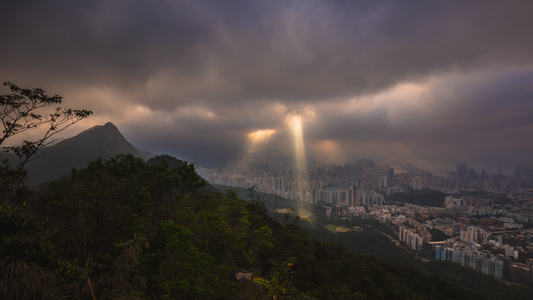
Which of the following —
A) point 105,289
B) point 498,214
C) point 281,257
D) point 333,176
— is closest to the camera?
point 105,289

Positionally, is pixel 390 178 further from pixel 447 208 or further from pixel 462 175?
pixel 447 208

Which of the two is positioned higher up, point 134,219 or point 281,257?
point 134,219

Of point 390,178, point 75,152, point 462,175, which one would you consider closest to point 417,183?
point 390,178

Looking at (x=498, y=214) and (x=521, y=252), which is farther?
(x=498, y=214)

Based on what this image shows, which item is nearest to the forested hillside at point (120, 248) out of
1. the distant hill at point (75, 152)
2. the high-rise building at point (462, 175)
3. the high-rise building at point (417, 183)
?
the distant hill at point (75, 152)

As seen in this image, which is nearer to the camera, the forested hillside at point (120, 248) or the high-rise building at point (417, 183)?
the forested hillside at point (120, 248)

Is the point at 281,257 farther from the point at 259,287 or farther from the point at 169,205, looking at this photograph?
the point at 259,287

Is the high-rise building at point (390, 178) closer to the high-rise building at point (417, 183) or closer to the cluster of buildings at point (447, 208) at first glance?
the cluster of buildings at point (447, 208)

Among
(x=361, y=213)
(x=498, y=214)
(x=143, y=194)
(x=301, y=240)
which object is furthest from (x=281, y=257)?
(x=498, y=214)
